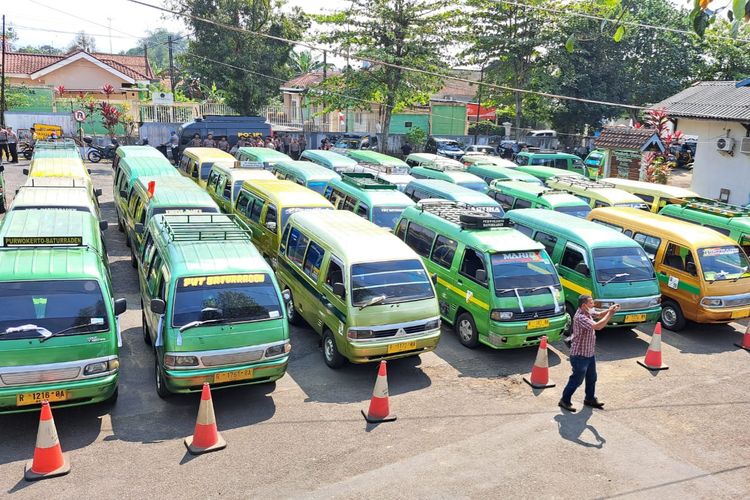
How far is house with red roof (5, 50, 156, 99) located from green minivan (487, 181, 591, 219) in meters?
29.8

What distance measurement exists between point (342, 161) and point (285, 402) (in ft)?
46.1

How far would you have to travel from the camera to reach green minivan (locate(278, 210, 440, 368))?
30.7 feet

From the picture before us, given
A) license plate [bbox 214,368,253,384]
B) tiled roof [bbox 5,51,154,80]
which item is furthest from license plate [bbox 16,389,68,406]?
tiled roof [bbox 5,51,154,80]

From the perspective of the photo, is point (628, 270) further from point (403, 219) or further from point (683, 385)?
point (403, 219)

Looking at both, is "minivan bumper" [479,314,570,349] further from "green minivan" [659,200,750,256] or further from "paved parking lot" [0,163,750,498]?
"green minivan" [659,200,750,256]

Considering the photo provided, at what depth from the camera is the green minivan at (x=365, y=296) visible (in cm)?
936

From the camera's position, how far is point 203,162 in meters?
19.4

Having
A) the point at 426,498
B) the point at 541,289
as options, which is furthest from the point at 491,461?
the point at 541,289

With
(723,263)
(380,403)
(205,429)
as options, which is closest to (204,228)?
(205,429)

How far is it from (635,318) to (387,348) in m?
4.90

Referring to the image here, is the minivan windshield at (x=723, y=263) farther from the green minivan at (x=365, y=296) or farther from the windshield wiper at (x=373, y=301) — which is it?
the windshield wiper at (x=373, y=301)

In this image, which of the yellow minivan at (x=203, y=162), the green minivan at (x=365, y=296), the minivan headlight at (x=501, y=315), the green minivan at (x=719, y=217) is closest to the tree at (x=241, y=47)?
the yellow minivan at (x=203, y=162)

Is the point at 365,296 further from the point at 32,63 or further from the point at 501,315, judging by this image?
the point at 32,63

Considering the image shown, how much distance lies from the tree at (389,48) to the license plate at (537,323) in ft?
72.1
